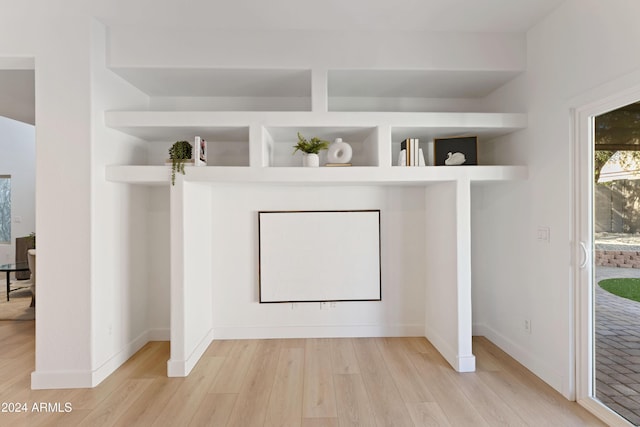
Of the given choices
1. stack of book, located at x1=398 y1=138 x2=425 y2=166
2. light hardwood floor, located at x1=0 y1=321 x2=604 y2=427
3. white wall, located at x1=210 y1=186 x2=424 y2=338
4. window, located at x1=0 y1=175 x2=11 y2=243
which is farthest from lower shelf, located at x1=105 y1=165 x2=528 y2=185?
window, located at x1=0 y1=175 x2=11 y2=243

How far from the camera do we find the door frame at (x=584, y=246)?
232 centimetres

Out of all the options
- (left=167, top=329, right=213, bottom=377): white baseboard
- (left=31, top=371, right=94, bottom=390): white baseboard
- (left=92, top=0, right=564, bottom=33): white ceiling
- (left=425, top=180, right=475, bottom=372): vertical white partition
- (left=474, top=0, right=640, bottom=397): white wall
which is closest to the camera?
(left=474, top=0, right=640, bottom=397): white wall

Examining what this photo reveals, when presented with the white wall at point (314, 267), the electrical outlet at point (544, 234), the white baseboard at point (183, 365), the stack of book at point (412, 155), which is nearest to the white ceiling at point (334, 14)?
the stack of book at point (412, 155)

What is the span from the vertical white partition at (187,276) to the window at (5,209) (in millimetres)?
5819

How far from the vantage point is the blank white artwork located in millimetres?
3543

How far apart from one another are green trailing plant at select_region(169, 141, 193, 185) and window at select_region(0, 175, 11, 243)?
234 inches

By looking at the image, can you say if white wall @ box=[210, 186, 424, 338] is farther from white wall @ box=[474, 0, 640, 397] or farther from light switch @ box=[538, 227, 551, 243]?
light switch @ box=[538, 227, 551, 243]

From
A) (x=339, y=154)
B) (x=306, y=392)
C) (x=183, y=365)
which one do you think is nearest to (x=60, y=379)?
(x=183, y=365)

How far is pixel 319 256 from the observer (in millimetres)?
3576

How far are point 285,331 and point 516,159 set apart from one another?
257cm

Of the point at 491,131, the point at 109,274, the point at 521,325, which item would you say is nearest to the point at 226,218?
the point at 109,274

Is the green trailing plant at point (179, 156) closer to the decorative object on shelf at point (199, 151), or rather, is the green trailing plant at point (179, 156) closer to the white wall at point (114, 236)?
the decorative object on shelf at point (199, 151)

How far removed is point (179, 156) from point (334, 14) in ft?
5.06

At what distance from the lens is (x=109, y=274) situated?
286 centimetres
